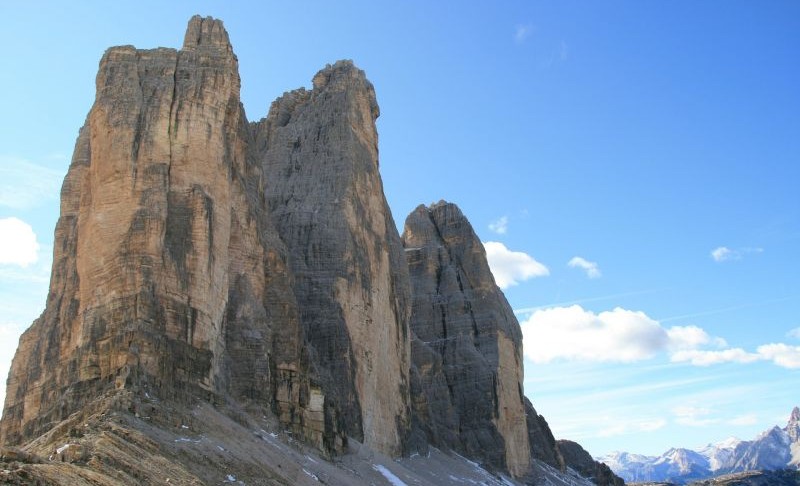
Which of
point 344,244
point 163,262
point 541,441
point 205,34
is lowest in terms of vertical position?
point 541,441

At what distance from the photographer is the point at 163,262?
44.1 meters

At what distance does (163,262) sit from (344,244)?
79.9 feet

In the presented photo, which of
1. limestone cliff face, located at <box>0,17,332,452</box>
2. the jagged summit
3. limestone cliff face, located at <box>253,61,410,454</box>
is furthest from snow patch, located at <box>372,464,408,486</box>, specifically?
the jagged summit

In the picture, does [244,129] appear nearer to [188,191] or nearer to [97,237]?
[188,191]

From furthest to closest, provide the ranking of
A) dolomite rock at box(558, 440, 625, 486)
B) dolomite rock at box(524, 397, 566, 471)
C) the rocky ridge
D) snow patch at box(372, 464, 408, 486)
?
dolomite rock at box(558, 440, 625, 486) < dolomite rock at box(524, 397, 566, 471) < snow patch at box(372, 464, 408, 486) < the rocky ridge

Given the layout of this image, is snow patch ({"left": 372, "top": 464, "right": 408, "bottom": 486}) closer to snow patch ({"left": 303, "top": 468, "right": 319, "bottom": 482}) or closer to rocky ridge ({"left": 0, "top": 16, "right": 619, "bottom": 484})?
rocky ridge ({"left": 0, "top": 16, "right": 619, "bottom": 484})

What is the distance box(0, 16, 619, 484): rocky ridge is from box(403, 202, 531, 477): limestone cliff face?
25.9 feet

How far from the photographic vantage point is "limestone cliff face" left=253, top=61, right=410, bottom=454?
63688 millimetres

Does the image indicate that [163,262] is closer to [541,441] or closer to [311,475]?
[311,475]

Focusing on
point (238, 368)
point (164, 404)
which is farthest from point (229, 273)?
point (164, 404)

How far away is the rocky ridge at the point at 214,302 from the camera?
125 feet

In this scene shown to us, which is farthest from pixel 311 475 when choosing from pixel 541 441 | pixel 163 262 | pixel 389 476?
pixel 541 441

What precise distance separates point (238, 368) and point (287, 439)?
434cm

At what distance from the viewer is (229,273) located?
50.9m
